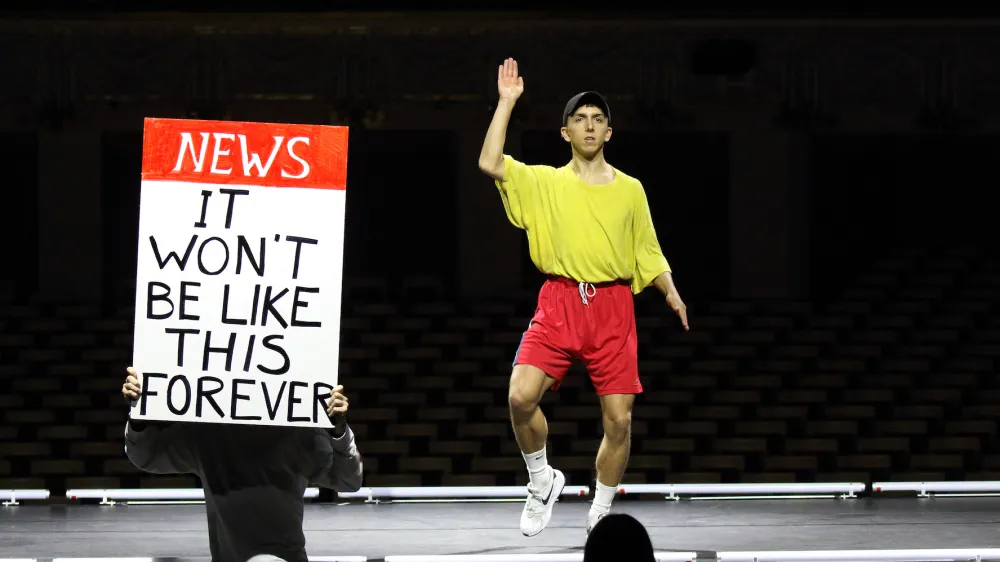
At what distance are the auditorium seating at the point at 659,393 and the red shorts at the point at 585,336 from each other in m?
3.81

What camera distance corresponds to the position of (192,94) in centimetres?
1072

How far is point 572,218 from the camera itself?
4422 mm

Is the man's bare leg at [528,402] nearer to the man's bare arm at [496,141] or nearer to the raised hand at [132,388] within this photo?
the man's bare arm at [496,141]

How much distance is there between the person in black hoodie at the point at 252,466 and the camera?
288 centimetres

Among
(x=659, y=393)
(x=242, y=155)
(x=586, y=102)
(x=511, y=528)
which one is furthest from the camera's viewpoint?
(x=659, y=393)

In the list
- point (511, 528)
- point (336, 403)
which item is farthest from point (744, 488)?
point (336, 403)

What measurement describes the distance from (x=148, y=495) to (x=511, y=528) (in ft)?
6.57

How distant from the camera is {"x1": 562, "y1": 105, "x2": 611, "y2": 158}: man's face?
4.40 m

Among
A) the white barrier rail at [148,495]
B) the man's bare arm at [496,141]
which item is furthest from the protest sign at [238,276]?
the white barrier rail at [148,495]

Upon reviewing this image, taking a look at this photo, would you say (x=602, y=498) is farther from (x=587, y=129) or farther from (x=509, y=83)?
(x=509, y=83)

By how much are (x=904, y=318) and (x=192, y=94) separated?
562 centimetres

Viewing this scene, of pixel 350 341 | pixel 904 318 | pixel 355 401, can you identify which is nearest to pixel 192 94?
pixel 350 341

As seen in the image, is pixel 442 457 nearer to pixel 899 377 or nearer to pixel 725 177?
pixel 899 377

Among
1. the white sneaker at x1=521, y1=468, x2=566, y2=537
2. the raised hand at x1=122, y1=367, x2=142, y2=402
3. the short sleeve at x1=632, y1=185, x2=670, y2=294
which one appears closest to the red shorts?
the short sleeve at x1=632, y1=185, x2=670, y2=294
